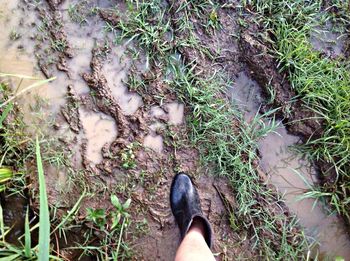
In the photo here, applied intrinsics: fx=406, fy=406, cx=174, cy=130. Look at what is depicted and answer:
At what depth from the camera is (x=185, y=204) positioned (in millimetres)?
2170

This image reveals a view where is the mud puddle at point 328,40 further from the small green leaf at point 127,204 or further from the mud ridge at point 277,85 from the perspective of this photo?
the small green leaf at point 127,204

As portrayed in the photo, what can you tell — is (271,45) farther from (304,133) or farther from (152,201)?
(152,201)

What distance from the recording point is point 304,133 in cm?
231

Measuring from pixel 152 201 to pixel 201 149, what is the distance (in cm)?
39

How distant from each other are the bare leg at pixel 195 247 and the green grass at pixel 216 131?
22 cm

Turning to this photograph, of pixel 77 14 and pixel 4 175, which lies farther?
pixel 77 14

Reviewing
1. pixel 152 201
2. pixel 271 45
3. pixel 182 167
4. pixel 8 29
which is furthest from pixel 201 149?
pixel 8 29

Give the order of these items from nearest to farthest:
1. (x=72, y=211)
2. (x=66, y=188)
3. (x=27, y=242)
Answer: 1. (x=27, y=242)
2. (x=72, y=211)
3. (x=66, y=188)

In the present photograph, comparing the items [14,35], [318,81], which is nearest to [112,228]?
[14,35]

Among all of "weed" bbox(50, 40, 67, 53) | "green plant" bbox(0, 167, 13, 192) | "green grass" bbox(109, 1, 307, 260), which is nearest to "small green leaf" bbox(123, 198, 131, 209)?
"green grass" bbox(109, 1, 307, 260)

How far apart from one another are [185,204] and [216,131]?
17.1 inches

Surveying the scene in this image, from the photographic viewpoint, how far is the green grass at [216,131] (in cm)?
223

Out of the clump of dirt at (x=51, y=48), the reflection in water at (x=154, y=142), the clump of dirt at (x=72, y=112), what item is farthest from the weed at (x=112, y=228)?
the clump of dirt at (x=51, y=48)

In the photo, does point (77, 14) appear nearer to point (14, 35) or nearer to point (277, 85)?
point (14, 35)
